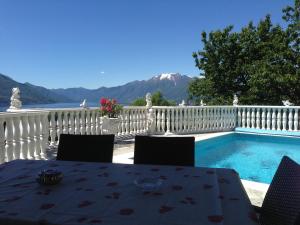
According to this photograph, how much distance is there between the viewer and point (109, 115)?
6484 millimetres

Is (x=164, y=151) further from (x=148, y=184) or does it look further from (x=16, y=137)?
(x=16, y=137)

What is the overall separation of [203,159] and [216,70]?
9.27 m

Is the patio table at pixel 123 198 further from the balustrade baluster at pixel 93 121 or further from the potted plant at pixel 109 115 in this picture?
the potted plant at pixel 109 115

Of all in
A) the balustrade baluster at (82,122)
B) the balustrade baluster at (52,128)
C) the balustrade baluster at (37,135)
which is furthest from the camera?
the balustrade baluster at (82,122)

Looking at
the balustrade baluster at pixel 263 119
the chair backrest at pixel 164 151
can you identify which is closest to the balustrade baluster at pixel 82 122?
the chair backrest at pixel 164 151

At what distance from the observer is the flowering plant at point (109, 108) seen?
21.0 feet

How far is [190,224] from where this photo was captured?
107cm

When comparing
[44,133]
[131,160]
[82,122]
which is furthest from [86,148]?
[82,122]

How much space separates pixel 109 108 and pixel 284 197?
5.30 meters

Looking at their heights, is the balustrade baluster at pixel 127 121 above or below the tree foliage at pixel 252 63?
below

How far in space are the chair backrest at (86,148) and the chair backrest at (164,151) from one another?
11.2 inches

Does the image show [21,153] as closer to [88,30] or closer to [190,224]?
[190,224]

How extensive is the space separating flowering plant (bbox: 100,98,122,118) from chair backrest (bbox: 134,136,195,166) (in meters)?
4.12

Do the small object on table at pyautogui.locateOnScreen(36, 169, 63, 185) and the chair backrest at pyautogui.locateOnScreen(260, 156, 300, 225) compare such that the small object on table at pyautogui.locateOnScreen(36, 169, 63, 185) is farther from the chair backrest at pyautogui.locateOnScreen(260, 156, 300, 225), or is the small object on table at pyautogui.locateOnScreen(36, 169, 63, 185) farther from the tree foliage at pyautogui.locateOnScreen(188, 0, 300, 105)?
the tree foliage at pyautogui.locateOnScreen(188, 0, 300, 105)
